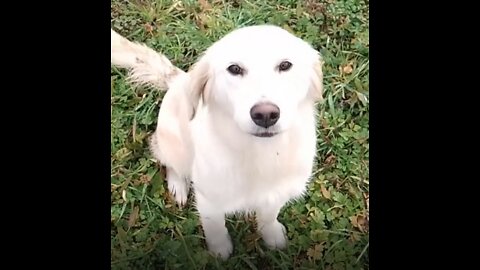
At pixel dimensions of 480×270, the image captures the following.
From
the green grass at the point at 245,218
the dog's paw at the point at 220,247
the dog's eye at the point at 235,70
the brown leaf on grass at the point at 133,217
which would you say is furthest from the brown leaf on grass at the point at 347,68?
the brown leaf on grass at the point at 133,217

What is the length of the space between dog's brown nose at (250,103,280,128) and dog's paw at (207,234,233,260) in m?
0.40

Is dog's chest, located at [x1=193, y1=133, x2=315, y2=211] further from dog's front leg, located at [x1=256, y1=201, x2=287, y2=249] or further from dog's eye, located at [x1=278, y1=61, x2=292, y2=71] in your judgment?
dog's eye, located at [x1=278, y1=61, x2=292, y2=71]

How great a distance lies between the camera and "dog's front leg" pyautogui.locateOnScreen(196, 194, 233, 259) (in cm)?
245

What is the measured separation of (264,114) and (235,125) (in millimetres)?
129

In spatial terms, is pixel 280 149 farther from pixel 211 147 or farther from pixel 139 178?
pixel 139 178

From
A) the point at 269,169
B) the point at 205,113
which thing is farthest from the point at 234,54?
the point at 269,169

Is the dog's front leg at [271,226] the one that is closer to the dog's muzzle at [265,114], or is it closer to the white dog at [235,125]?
the white dog at [235,125]

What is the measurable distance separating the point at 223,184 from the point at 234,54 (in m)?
0.37

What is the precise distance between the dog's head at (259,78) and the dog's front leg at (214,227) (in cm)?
29

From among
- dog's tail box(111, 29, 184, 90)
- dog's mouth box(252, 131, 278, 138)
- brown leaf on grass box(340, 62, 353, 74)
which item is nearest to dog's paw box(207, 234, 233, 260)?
dog's mouth box(252, 131, 278, 138)

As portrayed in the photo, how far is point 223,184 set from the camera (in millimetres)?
2432

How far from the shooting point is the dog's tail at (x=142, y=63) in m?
2.47

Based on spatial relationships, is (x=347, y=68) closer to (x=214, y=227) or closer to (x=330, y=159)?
(x=330, y=159)

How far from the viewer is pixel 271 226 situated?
2461 millimetres
